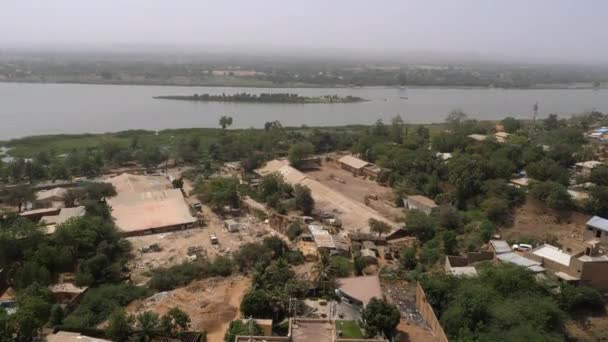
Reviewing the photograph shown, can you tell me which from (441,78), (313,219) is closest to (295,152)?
(313,219)

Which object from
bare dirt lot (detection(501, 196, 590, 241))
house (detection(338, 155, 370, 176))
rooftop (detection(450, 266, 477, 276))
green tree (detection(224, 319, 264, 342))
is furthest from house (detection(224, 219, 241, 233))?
bare dirt lot (detection(501, 196, 590, 241))

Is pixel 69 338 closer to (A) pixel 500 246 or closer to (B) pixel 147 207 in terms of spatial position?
(B) pixel 147 207

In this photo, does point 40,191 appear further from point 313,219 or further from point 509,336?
point 509,336

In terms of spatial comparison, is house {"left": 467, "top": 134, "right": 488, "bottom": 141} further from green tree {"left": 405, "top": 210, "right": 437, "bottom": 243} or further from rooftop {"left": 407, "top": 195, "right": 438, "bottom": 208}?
green tree {"left": 405, "top": 210, "right": 437, "bottom": 243}

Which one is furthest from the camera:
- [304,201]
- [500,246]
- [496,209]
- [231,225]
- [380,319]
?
[304,201]

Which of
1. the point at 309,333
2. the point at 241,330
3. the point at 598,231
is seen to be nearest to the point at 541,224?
the point at 598,231

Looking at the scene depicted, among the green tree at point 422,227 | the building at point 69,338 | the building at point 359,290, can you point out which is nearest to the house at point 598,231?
the green tree at point 422,227

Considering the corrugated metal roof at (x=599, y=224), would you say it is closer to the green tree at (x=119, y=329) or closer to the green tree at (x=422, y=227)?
the green tree at (x=422, y=227)
